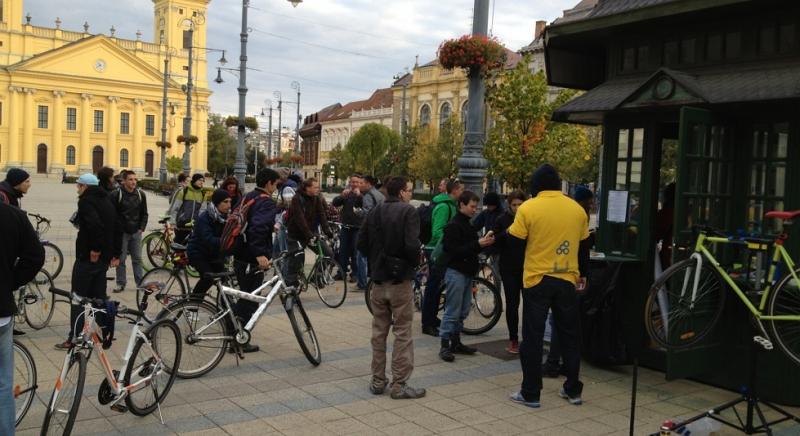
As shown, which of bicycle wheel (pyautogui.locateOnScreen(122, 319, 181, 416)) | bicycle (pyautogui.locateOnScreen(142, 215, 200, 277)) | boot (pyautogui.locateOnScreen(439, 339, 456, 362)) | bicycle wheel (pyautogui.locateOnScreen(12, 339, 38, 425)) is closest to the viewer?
bicycle wheel (pyautogui.locateOnScreen(12, 339, 38, 425))

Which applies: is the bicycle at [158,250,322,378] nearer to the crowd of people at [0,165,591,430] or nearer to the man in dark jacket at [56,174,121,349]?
the crowd of people at [0,165,591,430]

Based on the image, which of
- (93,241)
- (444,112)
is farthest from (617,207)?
(444,112)

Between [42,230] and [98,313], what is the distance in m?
9.81

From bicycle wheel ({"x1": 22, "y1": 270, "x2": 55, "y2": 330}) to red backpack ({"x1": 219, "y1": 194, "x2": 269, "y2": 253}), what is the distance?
2484mm

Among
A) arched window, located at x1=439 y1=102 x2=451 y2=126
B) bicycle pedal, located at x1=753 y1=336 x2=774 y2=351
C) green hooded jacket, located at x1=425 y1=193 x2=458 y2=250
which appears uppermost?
arched window, located at x1=439 y1=102 x2=451 y2=126

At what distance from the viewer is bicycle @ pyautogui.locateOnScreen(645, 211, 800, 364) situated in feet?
18.2

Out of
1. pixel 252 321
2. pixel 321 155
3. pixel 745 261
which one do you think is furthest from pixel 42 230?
pixel 321 155

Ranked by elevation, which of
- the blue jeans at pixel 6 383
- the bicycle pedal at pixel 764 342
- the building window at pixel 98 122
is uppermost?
the building window at pixel 98 122

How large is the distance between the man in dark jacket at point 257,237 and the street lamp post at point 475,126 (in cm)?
365

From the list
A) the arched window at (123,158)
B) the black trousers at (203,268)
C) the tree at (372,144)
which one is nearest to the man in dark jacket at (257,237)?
the black trousers at (203,268)

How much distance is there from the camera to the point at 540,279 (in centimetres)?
603

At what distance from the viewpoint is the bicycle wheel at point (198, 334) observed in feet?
21.3

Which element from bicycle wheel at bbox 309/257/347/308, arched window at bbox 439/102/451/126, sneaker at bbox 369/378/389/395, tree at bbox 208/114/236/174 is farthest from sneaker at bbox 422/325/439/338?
tree at bbox 208/114/236/174

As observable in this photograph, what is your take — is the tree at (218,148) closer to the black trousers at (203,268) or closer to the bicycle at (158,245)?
the bicycle at (158,245)
